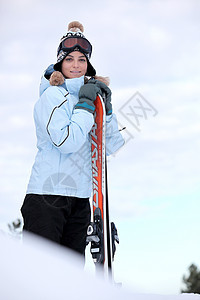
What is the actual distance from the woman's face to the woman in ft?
0.52

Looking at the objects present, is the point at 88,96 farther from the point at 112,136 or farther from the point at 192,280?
the point at 192,280

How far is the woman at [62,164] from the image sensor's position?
121 inches

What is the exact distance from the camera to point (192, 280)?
31531 mm

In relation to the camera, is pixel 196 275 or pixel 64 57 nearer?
A: pixel 64 57

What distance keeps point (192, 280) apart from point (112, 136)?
3106cm

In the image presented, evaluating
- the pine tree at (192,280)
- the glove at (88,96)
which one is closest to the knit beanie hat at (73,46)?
the glove at (88,96)

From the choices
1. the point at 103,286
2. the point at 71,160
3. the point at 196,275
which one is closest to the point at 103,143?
the point at 71,160

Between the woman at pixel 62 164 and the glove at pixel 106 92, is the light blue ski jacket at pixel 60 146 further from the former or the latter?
the glove at pixel 106 92

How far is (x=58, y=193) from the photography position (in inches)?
123

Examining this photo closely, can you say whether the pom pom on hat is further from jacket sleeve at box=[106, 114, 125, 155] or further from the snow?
the snow

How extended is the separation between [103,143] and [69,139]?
529 mm

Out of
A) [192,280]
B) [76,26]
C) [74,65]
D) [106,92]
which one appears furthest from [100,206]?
[192,280]

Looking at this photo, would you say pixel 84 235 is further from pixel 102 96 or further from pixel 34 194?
pixel 102 96

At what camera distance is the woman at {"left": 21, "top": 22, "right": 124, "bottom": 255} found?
3064 millimetres
